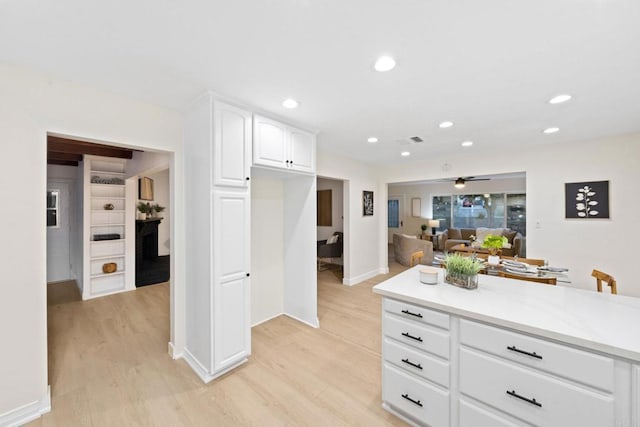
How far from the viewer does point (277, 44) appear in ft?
4.86

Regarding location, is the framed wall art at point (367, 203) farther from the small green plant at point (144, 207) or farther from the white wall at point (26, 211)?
the small green plant at point (144, 207)

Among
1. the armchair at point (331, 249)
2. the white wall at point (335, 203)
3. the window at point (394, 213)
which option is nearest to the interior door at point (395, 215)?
the window at point (394, 213)

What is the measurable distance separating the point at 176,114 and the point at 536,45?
292 cm

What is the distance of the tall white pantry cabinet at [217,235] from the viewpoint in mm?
2098

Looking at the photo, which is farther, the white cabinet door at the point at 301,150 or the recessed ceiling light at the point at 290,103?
the white cabinet door at the point at 301,150

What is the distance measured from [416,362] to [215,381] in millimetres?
1703

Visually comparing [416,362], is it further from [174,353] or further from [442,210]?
[442,210]

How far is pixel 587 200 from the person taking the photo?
11.5ft

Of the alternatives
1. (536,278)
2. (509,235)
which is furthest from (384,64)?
(509,235)

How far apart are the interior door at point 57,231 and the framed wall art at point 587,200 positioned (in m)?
9.20

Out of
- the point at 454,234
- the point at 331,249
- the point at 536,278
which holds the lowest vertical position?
the point at 331,249

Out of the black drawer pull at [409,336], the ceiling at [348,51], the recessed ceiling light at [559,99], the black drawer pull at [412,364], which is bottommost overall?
the black drawer pull at [412,364]

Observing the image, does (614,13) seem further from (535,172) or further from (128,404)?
(128,404)

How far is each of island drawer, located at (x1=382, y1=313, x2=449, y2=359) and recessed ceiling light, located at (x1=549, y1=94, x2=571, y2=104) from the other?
7.68 ft
